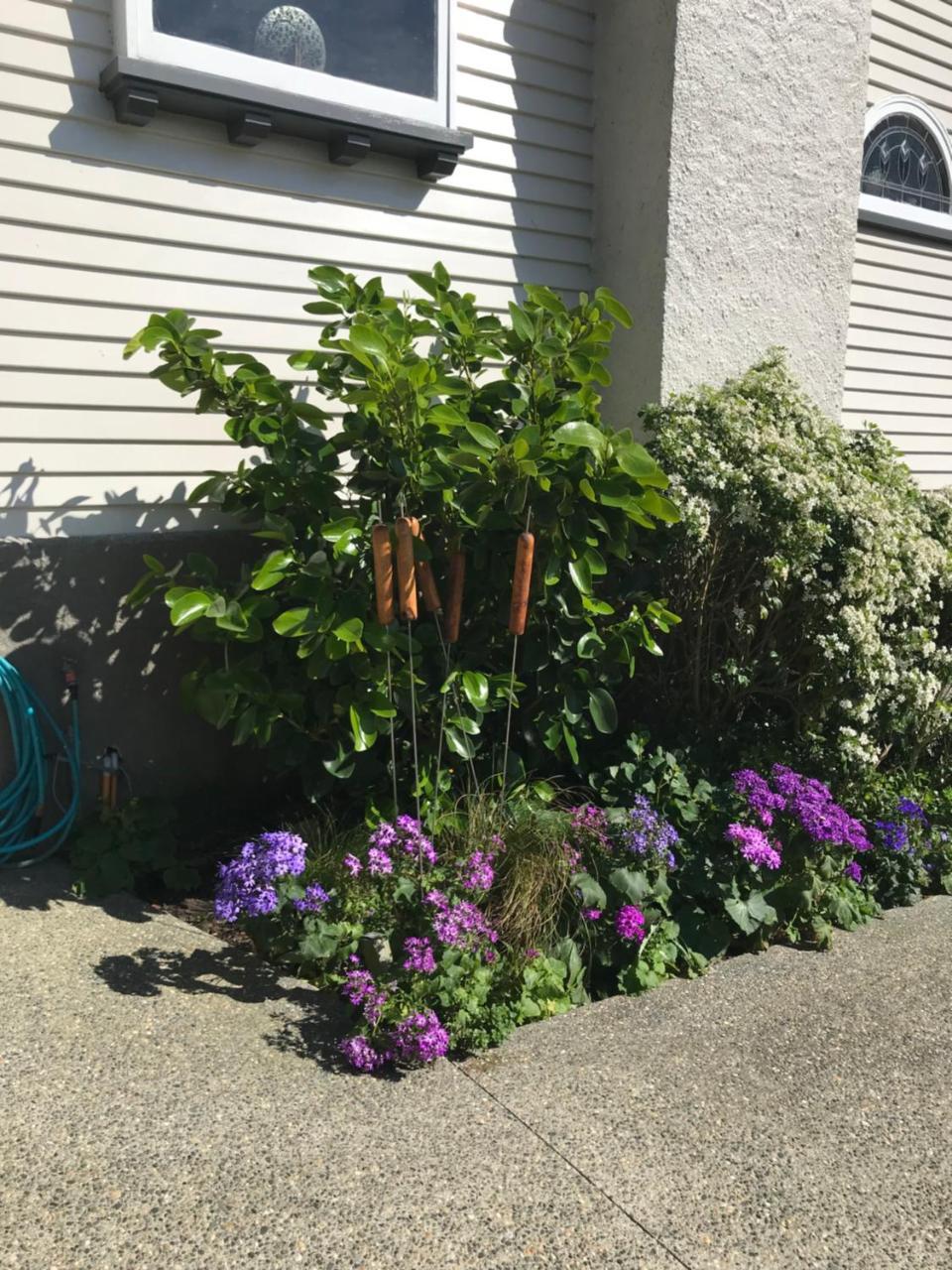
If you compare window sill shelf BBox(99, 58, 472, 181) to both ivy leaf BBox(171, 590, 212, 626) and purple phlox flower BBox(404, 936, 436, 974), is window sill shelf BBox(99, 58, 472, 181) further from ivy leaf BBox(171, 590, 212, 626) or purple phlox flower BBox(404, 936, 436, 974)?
purple phlox flower BBox(404, 936, 436, 974)

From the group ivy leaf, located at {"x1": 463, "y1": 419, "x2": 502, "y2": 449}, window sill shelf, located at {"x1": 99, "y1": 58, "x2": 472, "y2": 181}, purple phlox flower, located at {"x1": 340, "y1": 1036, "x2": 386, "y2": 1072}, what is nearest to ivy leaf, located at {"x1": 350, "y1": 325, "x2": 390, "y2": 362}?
ivy leaf, located at {"x1": 463, "y1": 419, "x2": 502, "y2": 449}

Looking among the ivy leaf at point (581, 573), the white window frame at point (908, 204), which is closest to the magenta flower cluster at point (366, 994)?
the ivy leaf at point (581, 573)

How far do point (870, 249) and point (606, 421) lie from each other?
2771 mm

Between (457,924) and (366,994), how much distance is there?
13.2 inches

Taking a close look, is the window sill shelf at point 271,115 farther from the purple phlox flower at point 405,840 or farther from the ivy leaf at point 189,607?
the purple phlox flower at point 405,840

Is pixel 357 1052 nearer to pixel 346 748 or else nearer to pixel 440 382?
pixel 346 748

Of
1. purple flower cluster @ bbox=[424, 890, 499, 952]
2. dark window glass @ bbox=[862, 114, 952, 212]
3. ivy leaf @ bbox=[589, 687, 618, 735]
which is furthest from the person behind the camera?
dark window glass @ bbox=[862, 114, 952, 212]

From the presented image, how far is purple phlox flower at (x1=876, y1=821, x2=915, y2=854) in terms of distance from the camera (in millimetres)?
4629

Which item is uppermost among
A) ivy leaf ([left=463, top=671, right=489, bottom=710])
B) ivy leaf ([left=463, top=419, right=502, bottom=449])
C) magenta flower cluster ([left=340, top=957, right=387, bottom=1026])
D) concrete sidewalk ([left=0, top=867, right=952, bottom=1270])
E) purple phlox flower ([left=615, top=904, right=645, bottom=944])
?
ivy leaf ([left=463, top=419, right=502, bottom=449])

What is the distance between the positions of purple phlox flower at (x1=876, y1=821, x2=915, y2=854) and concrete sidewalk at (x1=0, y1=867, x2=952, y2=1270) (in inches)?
37.2

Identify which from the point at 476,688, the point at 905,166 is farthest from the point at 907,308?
the point at 476,688

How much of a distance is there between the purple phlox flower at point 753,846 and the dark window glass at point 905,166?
5064 mm

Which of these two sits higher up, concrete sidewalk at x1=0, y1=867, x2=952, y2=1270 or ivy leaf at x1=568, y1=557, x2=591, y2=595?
ivy leaf at x1=568, y1=557, x2=591, y2=595

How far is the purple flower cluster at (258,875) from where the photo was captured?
3326mm
